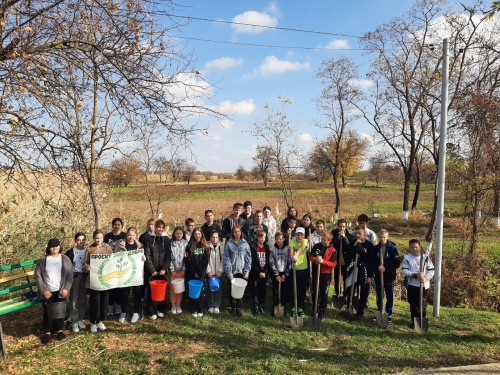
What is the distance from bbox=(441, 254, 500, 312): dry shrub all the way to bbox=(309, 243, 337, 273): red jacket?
5.02 meters

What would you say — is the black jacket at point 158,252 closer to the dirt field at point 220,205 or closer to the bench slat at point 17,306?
the bench slat at point 17,306

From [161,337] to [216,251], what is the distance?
1.86 m

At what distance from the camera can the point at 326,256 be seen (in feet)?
21.7

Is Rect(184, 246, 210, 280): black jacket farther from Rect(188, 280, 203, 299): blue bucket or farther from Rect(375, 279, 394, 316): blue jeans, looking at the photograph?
Rect(375, 279, 394, 316): blue jeans

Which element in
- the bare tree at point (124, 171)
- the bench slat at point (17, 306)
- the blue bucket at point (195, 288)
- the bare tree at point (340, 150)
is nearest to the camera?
the bench slat at point (17, 306)

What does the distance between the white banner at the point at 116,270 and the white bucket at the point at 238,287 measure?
1717 millimetres

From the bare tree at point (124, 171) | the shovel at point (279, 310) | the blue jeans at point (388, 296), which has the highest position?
the bare tree at point (124, 171)

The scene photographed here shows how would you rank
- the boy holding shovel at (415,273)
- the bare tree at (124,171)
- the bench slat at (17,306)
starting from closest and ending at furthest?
the bench slat at (17,306) < the boy holding shovel at (415,273) < the bare tree at (124,171)

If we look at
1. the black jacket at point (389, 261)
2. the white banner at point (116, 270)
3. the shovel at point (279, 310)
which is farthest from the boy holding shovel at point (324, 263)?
the white banner at point (116, 270)

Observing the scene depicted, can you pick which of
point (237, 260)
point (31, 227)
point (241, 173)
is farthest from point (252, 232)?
point (241, 173)

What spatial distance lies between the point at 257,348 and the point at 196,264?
1955 mm

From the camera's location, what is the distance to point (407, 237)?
16594 millimetres

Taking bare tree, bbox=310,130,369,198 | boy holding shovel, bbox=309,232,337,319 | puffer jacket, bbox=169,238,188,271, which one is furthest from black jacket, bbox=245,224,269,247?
bare tree, bbox=310,130,369,198

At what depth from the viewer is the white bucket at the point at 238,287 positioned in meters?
6.29
